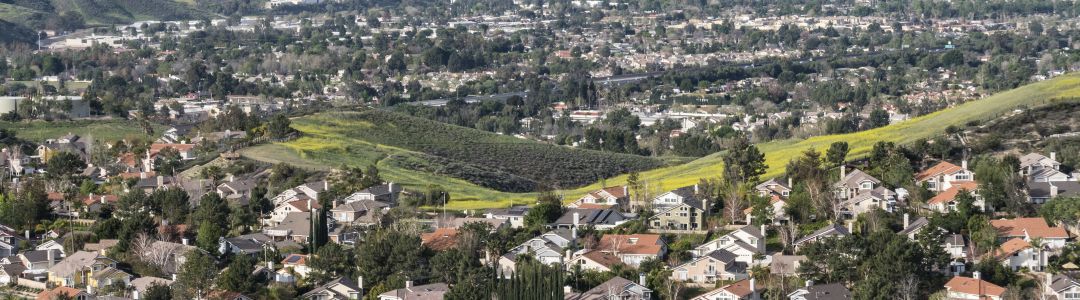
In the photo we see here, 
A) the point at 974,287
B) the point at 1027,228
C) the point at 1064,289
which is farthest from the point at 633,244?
the point at 1064,289

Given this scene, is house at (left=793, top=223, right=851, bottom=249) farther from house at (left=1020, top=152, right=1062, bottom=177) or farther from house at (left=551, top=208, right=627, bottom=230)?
house at (left=1020, top=152, right=1062, bottom=177)

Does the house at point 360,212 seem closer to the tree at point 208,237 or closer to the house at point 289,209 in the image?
the house at point 289,209

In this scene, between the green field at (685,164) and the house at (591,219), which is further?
the green field at (685,164)

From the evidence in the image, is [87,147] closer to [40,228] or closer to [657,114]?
[40,228]

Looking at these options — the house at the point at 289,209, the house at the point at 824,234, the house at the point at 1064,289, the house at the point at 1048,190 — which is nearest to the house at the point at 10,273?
the house at the point at 289,209

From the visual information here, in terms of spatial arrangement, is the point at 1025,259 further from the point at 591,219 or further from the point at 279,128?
the point at 279,128

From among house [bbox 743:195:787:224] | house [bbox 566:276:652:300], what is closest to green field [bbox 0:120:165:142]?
house [bbox 743:195:787:224]
